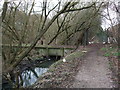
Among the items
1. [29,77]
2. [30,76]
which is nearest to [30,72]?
[30,76]

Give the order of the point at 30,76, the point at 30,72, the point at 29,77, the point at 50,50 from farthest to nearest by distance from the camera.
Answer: the point at 50,50 → the point at 30,72 → the point at 30,76 → the point at 29,77

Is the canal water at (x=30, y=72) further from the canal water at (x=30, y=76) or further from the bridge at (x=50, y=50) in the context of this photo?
the bridge at (x=50, y=50)

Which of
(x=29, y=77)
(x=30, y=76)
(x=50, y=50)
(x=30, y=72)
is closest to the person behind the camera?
(x=29, y=77)

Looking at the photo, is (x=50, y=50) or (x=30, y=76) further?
(x=50, y=50)

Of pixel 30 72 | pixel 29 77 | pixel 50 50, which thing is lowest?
pixel 29 77

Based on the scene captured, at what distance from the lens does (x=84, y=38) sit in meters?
19.3

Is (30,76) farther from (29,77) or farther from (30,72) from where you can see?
(30,72)

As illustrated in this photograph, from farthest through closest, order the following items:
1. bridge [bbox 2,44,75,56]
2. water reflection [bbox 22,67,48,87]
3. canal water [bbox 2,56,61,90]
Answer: bridge [bbox 2,44,75,56]
water reflection [bbox 22,67,48,87]
canal water [bbox 2,56,61,90]

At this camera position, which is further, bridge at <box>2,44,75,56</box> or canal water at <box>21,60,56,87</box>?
bridge at <box>2,44,75,56</box>

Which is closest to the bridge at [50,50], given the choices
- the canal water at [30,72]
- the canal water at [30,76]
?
the canal water at [30,72]

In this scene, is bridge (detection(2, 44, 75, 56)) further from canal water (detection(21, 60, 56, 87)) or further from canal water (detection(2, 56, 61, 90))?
canal water (detection(21, 60, 56, 87))

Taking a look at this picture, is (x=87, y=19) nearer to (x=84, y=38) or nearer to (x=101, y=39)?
(x=84, y=38)

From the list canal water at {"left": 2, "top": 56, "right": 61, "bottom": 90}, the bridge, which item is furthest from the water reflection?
the bridge

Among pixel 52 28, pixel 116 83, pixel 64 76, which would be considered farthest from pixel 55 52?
pixel 116 83
